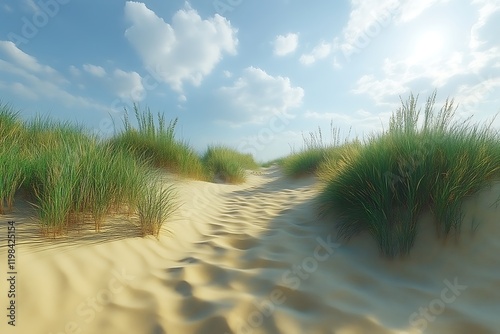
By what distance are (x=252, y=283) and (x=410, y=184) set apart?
1668mm

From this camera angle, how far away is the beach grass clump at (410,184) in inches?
88.0

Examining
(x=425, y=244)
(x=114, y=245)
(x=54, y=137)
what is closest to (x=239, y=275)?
(x=114, y=245)

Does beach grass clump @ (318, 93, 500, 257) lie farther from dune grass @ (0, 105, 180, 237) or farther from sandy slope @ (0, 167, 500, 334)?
dune grass @ (0, 105, 180, 237)

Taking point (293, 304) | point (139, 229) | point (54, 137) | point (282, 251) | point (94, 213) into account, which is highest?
point (54, 137)

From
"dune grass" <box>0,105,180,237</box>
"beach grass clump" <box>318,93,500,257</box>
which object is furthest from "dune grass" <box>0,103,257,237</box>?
"beach grass clump" <box>318,93,500,257</box>

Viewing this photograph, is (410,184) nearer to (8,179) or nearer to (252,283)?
(252,283)

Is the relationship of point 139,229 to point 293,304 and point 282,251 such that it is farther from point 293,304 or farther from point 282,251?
point 293,304

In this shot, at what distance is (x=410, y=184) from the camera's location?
2412 millimetres

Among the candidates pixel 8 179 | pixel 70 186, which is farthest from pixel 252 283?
pixel 8 179

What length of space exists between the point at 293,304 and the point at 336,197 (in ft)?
5.14

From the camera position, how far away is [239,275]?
193 cm

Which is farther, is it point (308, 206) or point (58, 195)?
point (308, 206)

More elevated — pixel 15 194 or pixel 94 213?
pixel 15 194

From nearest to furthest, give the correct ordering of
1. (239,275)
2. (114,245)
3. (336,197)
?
(239,275)
(114,245)
(336,197)
